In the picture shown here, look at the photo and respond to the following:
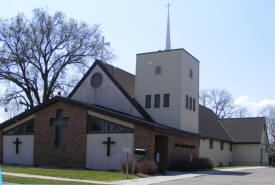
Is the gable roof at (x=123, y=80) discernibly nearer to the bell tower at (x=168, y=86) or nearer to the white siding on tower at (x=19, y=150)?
the bell tower at (x=168, y=86)

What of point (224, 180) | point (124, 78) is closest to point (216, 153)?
point (124, 78)

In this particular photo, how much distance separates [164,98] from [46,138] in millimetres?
10014

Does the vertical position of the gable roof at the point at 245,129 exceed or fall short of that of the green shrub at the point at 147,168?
it exceeds it

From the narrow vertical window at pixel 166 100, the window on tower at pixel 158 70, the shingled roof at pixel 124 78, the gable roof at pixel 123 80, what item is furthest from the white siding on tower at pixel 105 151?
the window on tower at pixel 158 70

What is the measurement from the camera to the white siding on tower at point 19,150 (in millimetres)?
30297

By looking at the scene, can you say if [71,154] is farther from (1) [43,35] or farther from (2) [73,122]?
(1) [43,35]

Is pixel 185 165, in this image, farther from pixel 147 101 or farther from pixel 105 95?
pixel 105 95

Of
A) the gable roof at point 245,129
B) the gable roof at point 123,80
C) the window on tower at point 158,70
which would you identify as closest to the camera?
the gable roof at point 123,80

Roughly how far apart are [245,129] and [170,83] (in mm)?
21774

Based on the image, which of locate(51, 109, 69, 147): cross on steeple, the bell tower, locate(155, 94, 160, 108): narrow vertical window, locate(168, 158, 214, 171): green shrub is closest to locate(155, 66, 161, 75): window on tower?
the bell tower

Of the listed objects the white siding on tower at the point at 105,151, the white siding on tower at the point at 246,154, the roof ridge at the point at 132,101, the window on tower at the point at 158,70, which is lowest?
the white siding on tower at the point at 246,154

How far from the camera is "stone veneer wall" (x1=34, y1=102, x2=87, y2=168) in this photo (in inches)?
1092

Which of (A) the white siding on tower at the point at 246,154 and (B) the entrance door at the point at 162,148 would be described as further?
(A) the white siding on tower at the point at 246,154

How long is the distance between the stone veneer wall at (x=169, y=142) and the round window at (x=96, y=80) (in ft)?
28.1
